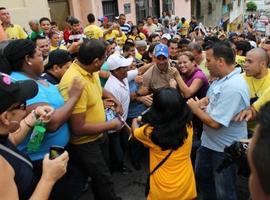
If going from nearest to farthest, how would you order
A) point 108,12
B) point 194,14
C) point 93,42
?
point 93,42
point 108,12
point 194,14

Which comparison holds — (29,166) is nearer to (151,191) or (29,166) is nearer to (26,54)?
(26,54)

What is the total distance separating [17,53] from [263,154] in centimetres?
209

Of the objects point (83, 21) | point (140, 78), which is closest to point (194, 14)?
point (83, 21)

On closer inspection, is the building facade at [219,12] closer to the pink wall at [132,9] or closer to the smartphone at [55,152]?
the pink wall at [132,9]

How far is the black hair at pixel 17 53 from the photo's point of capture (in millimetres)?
2537

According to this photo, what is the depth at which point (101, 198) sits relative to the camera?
322 cm

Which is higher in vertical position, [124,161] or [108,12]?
[108,12]

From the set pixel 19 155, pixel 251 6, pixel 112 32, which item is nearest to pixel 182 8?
pixel 112 32

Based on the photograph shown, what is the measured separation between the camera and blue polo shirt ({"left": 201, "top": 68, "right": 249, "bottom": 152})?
8.89 ft

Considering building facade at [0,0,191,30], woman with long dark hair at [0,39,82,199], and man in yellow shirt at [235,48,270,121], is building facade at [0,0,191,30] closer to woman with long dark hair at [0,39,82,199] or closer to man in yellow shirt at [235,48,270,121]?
woman with long dark hair at [0,39,82,199]

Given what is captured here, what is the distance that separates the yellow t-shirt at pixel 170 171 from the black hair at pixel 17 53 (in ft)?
3.56

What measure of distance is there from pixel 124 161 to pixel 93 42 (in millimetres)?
2055

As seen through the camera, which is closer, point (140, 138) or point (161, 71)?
point (140, 138)

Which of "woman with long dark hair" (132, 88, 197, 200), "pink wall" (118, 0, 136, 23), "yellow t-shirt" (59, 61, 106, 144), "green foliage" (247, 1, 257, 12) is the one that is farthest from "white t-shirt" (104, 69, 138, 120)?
"green foliage" (247, 1, 257, 12)
